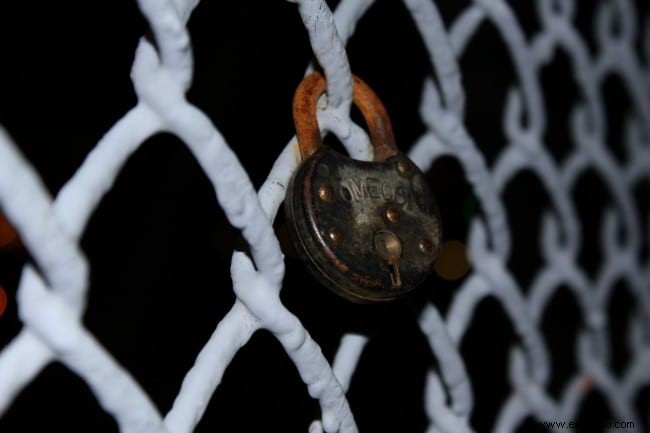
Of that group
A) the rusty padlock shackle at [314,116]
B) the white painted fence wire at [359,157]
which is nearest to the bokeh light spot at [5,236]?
the white painted fence wire at [359,157]

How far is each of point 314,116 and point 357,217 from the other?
0.07 m

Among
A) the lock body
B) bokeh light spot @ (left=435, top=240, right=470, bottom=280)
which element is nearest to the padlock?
the lock body

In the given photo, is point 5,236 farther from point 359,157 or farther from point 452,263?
point 452,263

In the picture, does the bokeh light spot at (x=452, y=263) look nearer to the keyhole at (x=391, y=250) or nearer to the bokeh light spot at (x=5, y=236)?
the bokeh light spot at (x=5, y=236)

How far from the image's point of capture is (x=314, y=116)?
16.1 inches

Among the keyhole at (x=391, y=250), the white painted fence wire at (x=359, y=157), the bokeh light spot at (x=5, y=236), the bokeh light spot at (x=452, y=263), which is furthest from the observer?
the bokeh light spot at (x=452, y=263)

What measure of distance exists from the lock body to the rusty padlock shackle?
13 millimetres

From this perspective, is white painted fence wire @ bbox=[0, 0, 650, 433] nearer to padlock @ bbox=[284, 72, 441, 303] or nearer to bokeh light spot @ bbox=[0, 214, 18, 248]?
padlock @ bbox=[284, 72, 441, 303]

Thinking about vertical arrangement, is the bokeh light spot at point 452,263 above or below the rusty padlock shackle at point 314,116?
below

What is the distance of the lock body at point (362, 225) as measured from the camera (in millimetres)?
377

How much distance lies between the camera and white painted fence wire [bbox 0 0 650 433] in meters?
0.28

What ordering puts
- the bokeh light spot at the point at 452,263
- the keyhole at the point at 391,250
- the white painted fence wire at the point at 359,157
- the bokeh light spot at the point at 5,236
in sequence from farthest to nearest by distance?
the bokeh light spot at the point at 452,263, the bokeh light spot at the point at 5,236, the keyhole at the point at 391,250, the white painted fence wire at the point at 359,157

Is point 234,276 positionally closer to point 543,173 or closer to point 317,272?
point 317,272

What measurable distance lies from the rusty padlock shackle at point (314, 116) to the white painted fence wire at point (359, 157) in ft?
0.03
